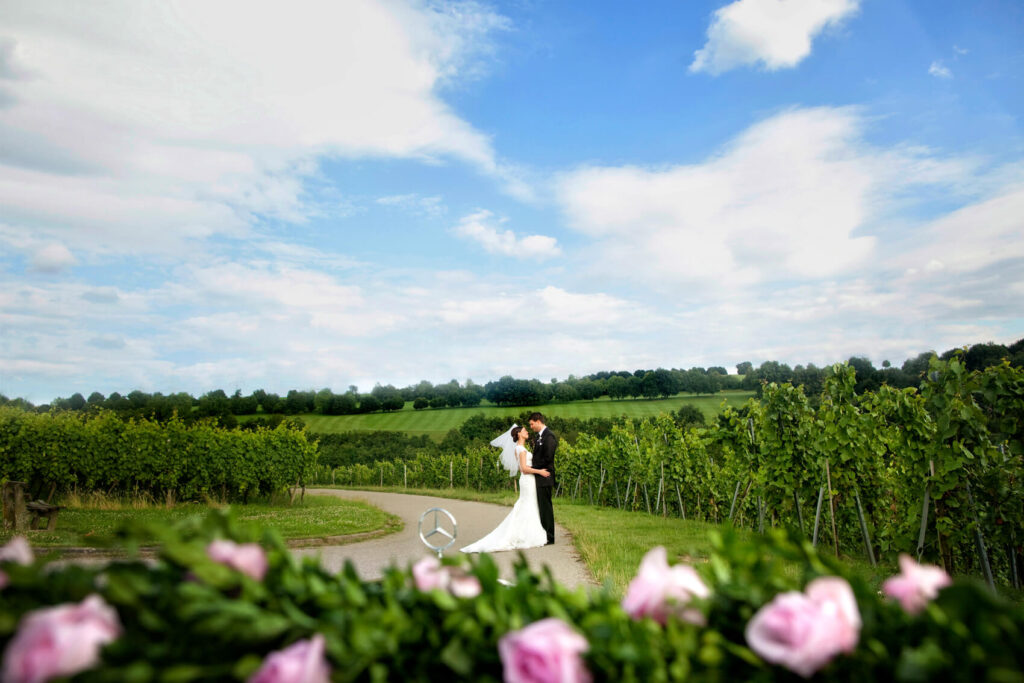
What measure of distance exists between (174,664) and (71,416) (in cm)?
2089

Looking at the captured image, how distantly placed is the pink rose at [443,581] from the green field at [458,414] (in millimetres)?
52065

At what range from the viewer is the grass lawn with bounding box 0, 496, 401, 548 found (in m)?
11.6

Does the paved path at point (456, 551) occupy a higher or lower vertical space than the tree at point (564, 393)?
lower

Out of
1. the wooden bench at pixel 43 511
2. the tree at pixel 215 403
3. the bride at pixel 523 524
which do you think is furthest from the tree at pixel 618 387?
the wooden bench at pixel 43 511

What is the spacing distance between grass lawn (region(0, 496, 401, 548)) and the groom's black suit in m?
3.85

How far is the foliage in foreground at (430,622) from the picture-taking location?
1.21m

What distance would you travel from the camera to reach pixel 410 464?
3972 cm

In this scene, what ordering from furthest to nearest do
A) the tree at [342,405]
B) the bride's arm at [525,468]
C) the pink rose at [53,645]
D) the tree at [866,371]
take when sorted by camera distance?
the tree at [342,405] < the tree at [866,371] < the bride's arm at [525,468] < the pink rose at [53,645]

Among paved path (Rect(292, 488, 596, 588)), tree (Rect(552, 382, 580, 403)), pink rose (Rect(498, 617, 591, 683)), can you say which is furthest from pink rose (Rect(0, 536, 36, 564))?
tree (Rect(552, 382, 580, 403))

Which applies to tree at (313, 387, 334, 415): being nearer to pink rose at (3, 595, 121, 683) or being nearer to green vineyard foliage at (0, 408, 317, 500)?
green vineyard foliage at (0, 408, 317, 500)

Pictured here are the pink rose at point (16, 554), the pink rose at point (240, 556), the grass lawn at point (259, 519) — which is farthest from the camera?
the grass lawn at point (259, 519)

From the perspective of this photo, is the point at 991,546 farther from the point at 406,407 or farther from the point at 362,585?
the point at 406,407

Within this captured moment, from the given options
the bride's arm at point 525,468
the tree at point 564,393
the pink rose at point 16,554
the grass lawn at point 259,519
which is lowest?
the grass lawn at point 259,519

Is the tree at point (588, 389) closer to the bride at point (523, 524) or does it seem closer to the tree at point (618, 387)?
the tree at point (618, 387)
